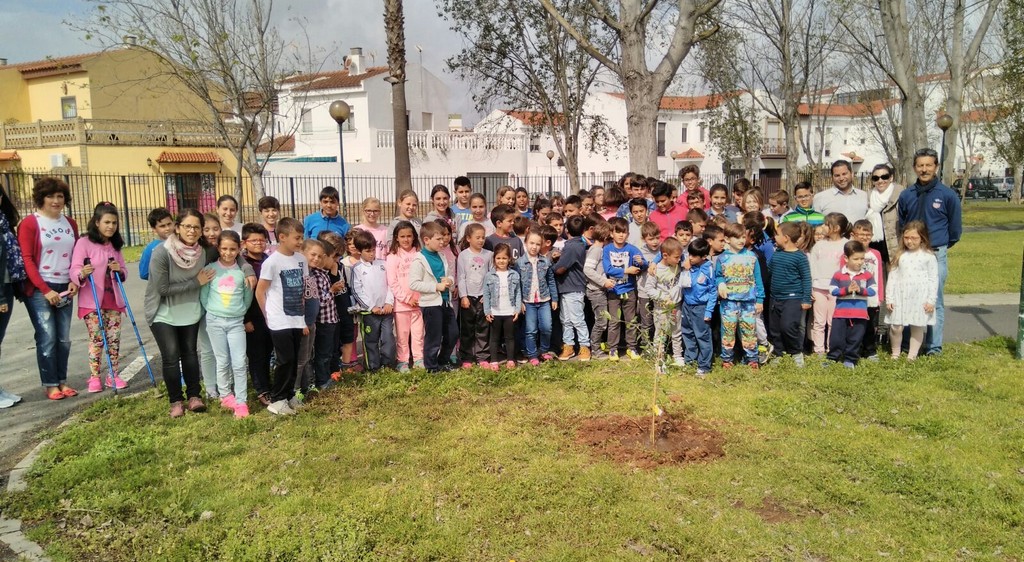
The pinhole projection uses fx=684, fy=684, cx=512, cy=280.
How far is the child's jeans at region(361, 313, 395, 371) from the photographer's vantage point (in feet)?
22.8

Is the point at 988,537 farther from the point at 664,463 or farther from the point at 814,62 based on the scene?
the point at 814,62

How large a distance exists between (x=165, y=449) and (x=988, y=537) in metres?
5.32

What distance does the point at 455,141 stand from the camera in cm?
3397

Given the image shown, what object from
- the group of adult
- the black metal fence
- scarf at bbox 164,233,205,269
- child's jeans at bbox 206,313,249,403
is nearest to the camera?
scarf at bbox 164,233,205,269

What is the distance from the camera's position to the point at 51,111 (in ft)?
114

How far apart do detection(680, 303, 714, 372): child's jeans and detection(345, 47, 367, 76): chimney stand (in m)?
35.1

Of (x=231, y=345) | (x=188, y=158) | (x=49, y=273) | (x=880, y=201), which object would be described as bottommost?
(x=231, y=345)

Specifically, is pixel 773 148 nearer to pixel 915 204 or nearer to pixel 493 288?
pixel 915 204

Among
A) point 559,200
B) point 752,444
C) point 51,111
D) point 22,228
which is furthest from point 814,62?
point 51,111

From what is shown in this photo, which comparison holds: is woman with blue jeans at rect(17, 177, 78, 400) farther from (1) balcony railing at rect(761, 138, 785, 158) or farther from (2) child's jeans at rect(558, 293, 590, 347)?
(1) balcony railing at rect(761, 138, 785, 158)

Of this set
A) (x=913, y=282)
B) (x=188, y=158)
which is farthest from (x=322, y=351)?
(x=188, y=158)

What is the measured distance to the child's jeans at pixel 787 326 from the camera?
7.03 meters

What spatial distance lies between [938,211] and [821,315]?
5.14 feet

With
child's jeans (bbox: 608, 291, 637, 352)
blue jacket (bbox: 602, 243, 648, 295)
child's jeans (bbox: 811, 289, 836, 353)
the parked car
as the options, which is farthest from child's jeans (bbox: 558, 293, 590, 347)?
the parked car
